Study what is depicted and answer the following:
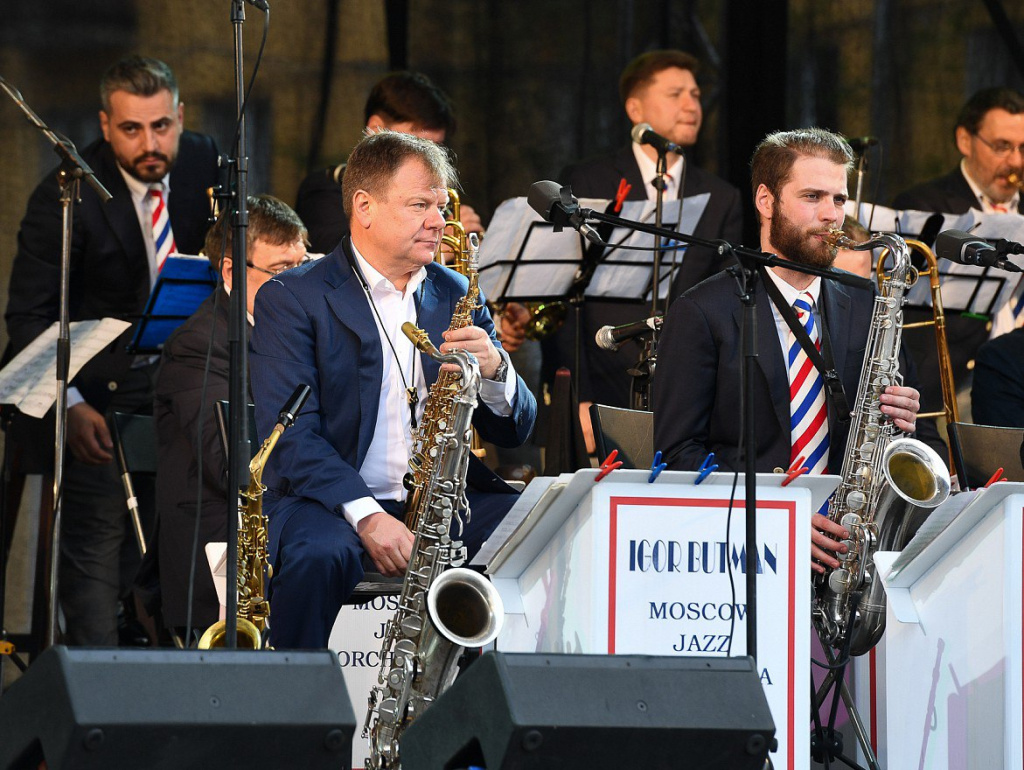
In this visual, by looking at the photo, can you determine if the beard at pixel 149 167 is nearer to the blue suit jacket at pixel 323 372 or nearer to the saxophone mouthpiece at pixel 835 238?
the blue suit jacket at pixel 323 372

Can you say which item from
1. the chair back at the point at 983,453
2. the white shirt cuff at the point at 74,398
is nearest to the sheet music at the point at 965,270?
the chair back at the point at 983,453

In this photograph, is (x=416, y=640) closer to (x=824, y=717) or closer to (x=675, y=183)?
(x=824, y=717)

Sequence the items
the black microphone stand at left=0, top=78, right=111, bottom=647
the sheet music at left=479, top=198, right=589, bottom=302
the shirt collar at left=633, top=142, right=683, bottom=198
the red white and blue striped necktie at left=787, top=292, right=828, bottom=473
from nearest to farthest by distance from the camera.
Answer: the red white and blue striped necktie at left=787, top=292, right=828, bottom=473, the black microphone stand at left=0, top=78, right=111, bottom=647, the sheet music at left=479, top=198, right=589, bottom=302, the shirt collar at left=633, top=142, right=683, bottom=198

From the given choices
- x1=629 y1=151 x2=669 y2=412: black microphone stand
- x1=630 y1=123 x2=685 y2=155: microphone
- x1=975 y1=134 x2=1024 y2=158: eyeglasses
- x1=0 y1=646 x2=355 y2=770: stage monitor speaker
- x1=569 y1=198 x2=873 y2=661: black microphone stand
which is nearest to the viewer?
x1=0 y1=646 x2=355 y2=770: stage monitor speaker

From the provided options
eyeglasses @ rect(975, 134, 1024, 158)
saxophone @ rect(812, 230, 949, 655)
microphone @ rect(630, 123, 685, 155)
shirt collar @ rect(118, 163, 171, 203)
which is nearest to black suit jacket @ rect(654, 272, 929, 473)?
saxophone @ rect(812, 230, 949, 655)

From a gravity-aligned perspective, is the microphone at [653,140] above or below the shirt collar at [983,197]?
below

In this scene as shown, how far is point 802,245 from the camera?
5.04 meters

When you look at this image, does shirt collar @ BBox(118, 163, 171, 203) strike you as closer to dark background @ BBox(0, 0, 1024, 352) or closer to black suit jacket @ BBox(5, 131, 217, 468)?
black suit jacket @ BBox(5, 131, 217, 468)

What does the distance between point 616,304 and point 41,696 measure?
14.0 ft

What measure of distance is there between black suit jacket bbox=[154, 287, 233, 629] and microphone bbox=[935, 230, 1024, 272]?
232 cm

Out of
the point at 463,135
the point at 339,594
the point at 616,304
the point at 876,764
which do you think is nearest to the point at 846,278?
the point at 876,764

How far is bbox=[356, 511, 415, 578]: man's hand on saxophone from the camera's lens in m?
4.38

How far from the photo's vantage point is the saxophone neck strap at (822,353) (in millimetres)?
4812

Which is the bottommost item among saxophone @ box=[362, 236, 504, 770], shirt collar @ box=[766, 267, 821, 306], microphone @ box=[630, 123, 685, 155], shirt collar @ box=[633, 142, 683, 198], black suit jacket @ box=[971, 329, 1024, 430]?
saxophone @ box=[362, 236, 504, 770]
